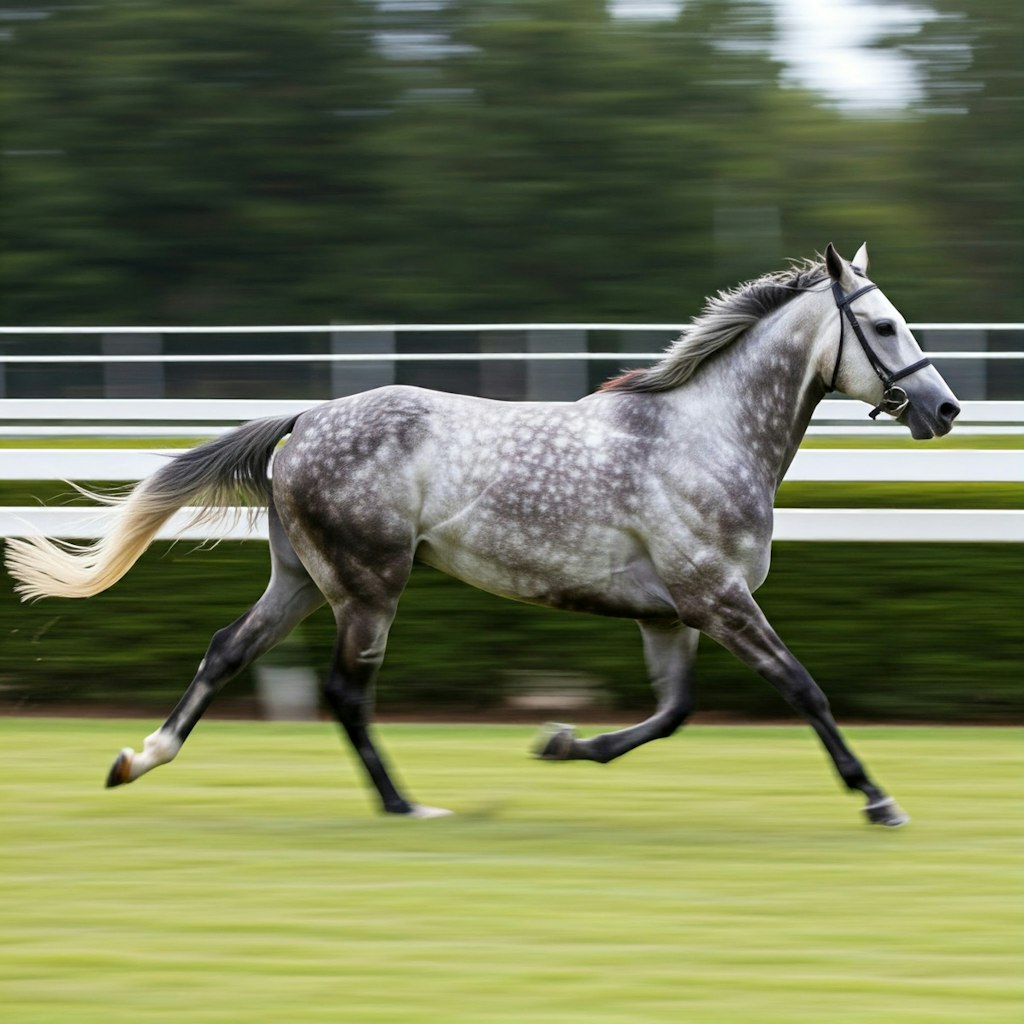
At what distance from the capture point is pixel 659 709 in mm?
5762

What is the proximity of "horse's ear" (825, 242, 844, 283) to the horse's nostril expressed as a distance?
1.63 ft

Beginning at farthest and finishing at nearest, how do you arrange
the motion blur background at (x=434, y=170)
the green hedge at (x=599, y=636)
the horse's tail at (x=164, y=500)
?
the motion blur background at (x=434, y=170) < the green hedge at (x=599, y=636) < the horse's tail at (x=164, y=500)

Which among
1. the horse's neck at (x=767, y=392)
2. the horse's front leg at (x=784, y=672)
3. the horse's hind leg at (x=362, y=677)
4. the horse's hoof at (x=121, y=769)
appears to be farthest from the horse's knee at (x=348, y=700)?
the horse's neck at (x=767, y=392)

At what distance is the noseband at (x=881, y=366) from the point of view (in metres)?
5.53

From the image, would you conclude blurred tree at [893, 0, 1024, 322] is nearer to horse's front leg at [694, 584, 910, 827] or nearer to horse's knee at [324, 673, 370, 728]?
horse's front leg at [694, 584, 910, 827]

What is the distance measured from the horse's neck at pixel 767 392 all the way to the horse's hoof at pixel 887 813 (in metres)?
1.01

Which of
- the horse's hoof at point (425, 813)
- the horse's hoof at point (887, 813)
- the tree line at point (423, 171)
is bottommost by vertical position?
the tree line at point (423, 171)

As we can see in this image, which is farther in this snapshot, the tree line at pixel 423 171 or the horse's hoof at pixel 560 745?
the tree line at pixel 423 171

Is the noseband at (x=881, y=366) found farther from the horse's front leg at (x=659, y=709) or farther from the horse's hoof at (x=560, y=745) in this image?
the horse's hoof at (x=560, y=745)

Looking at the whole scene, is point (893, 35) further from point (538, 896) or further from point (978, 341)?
point (538, 896)

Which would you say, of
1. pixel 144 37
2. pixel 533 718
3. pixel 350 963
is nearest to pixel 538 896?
pixel 350 963

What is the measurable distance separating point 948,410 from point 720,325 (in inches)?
29.5

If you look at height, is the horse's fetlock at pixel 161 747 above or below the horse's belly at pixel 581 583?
below

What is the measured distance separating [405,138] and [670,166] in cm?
354
